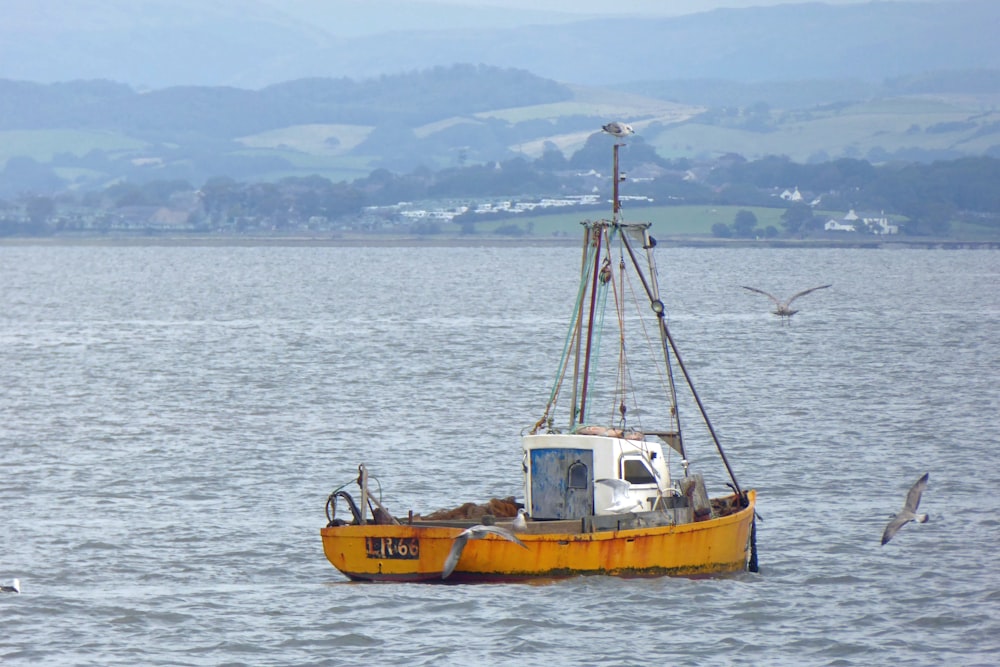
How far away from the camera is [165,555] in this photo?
38.4m

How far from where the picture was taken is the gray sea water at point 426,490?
103 ft

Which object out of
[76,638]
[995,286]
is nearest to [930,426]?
[76,638]

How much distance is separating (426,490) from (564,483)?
1127 cm

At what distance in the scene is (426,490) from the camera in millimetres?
46031

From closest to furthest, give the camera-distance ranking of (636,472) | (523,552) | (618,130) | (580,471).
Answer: (523,552)
(618,130)
(580,471)
(636,472)

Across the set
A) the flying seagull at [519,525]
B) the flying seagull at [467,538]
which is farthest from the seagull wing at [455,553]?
the flying seagull at [519,525]

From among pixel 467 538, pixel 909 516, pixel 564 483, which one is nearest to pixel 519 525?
pixel 467 538

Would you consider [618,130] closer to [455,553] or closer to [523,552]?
[523,552]

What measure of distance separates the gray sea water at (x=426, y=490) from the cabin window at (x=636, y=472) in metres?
2.40

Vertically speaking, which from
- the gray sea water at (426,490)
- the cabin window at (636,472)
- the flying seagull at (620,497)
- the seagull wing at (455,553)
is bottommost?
the gray sea water at (426,490)

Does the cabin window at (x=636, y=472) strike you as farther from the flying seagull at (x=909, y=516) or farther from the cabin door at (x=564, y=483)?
the flying seagull at (x=909, y=516)

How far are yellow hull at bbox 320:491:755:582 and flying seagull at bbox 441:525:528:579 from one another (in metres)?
0.29

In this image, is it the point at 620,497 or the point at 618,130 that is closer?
the point at 618,130

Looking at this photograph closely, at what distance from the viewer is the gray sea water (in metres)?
31.3
